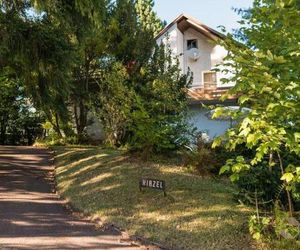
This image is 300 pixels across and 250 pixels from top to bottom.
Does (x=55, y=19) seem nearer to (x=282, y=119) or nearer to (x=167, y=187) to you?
(x=167, y=187)

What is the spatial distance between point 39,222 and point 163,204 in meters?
2.40

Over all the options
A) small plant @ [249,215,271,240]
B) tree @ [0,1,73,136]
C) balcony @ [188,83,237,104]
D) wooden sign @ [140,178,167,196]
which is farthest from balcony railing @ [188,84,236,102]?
small plant @ [249,215,271,240]

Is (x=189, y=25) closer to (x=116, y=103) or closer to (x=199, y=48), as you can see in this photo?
(x=199, y=48)

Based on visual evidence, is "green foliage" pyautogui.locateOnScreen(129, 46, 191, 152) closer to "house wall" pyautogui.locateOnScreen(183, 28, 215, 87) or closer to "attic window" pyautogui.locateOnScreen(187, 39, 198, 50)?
"house wall" pyautogui.locateOnScreen(183, 28, 215, 87)

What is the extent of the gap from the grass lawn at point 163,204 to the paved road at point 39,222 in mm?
481

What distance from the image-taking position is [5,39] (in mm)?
12414

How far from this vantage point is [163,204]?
882 cm

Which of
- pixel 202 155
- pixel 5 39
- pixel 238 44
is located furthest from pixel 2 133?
pixel 238 44

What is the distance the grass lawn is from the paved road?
0.48 meters

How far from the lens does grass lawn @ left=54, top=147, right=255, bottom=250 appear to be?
22.7ft

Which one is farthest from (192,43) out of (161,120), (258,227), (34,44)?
(258,227)

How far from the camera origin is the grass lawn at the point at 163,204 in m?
6.91

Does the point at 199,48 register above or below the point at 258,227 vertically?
above

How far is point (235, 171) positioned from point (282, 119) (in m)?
0.83
